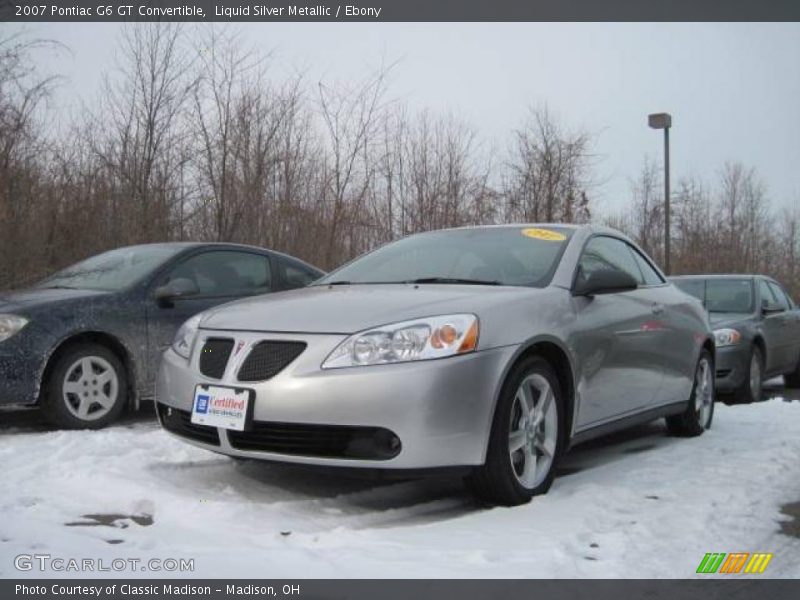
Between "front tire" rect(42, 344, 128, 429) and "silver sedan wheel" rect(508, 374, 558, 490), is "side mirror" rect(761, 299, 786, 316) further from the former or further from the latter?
"front tire" rect(42, 344, 128, 429)

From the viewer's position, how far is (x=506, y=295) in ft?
12.6

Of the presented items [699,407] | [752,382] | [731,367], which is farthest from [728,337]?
[699,407]

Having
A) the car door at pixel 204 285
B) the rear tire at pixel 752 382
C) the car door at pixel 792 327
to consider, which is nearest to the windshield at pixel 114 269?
the car door at pixel 204 285

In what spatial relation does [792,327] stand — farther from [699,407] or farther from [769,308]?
[699,407]

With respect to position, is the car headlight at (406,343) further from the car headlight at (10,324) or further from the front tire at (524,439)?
the car headlight at (10,324)

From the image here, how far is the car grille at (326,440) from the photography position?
131 inches

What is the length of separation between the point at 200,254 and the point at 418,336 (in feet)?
11.5

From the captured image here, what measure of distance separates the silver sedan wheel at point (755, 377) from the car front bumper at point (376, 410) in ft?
18.6

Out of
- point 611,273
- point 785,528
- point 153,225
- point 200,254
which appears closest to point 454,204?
point 153,225

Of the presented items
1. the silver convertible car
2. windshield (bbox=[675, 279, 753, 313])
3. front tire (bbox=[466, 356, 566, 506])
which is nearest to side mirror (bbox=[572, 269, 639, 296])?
the silver convertible car

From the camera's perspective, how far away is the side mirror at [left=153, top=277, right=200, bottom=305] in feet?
19.2

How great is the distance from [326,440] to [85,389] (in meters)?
2.76

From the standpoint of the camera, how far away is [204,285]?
6367mm

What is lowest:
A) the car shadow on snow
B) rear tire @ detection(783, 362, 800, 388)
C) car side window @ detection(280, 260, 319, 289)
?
rear tire @ detection(783, 362, 800, 388)
